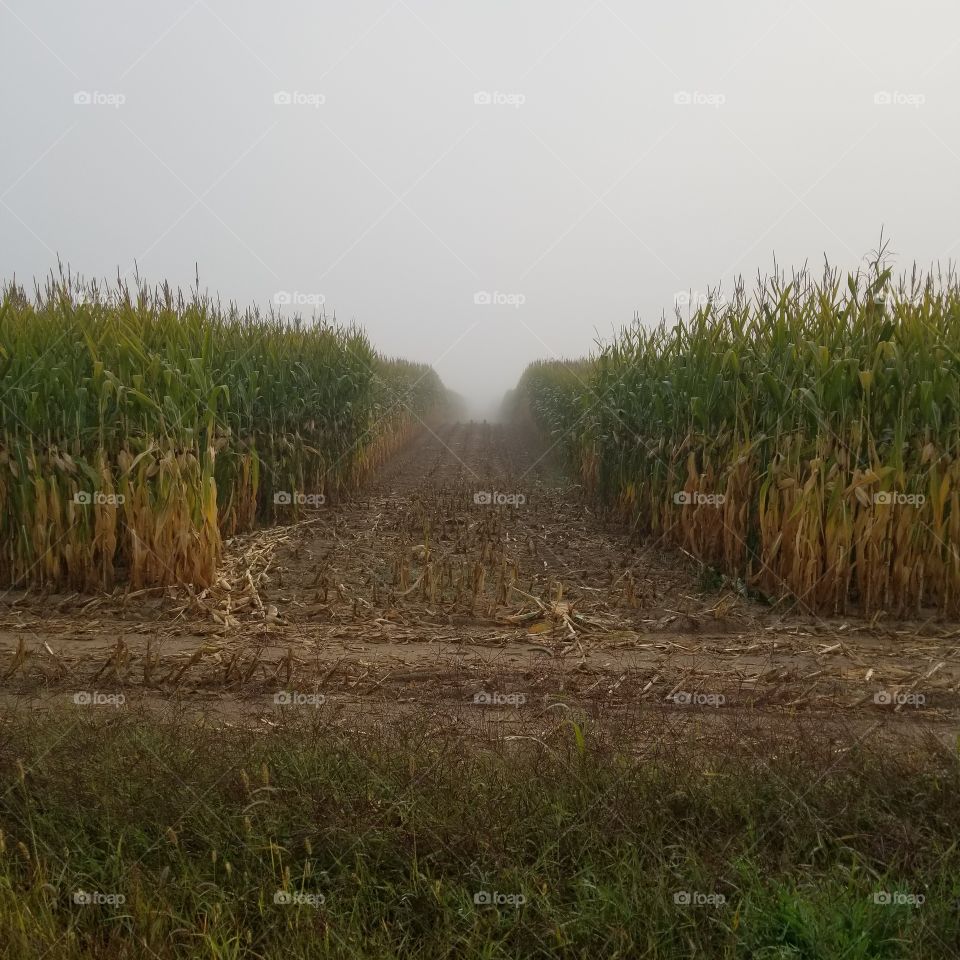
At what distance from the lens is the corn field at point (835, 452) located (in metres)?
6.55

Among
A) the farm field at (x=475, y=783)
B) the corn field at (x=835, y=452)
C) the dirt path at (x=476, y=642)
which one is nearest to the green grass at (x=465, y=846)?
the farm field at (x=475, y=783)

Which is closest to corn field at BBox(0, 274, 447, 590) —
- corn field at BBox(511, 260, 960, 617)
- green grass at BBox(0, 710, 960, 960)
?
green grass at BBox(0, 710, 960, 960)

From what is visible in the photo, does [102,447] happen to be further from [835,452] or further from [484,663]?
[835,452]

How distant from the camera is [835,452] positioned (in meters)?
6.72

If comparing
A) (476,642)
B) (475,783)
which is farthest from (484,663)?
(475,783)

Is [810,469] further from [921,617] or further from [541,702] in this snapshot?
[541,702]

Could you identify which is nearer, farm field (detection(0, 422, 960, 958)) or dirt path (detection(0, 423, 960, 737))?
farm field (detection(0, 422, 960, 958))

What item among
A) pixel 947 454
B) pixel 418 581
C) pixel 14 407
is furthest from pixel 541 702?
pixel 14 407

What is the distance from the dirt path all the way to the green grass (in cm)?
90

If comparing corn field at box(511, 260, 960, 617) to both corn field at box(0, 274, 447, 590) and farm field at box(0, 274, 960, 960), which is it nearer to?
farm field at box(0, 274, 960, 960)

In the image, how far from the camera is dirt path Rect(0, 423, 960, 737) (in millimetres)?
4859

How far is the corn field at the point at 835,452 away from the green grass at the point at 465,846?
9.99 ft

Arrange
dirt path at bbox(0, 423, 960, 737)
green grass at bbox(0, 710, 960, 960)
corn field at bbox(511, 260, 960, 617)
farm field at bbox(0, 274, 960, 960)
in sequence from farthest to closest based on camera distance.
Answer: corn field at bbox(511, 260, 960, 617) → dirt path at bbox(0, 423, 960, 737) → farm field at bbox(0, 274, 960, 960) → green grass at bbox(0, 710, 960, 960)

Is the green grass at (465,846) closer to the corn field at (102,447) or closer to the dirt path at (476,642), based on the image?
the dirt path at (476,642)
